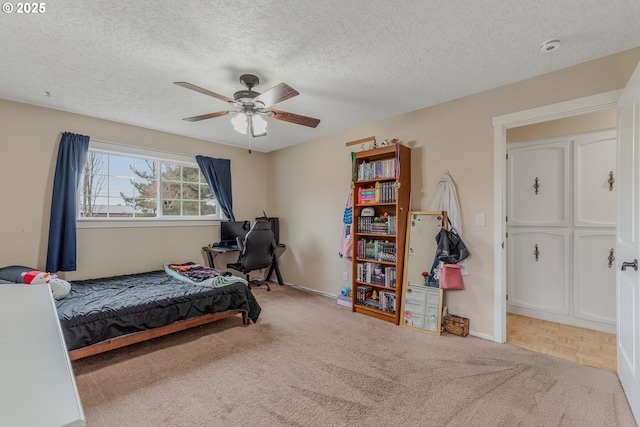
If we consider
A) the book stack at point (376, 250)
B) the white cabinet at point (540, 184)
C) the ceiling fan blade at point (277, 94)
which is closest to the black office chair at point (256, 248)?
the book stack at point (376, 250)

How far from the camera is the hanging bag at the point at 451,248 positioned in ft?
9.45

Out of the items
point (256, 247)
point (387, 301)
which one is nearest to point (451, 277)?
point (387, 301)

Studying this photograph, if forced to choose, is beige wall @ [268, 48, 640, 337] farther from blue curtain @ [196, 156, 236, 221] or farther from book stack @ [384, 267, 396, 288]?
blue curtain @ [196, 156, 236, 221]

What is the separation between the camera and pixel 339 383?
2.08m

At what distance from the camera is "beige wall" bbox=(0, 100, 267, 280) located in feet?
10.0

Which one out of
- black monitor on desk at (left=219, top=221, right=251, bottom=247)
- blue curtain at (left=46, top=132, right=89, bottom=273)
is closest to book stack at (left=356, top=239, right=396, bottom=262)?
black monitor on desk at (left=219, top=221, right=251, bottom=247)

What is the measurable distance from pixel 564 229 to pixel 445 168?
60.0 inches

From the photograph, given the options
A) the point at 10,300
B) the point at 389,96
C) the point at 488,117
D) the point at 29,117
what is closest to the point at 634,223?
the point at 488,117

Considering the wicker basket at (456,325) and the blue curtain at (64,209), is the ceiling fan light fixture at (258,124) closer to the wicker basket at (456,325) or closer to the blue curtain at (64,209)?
the blue curtain at (64,209)

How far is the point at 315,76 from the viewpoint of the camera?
2.57 metres

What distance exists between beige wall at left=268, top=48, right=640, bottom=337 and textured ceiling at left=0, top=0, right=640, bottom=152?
0.52 ft

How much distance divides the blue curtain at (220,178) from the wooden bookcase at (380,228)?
224cm

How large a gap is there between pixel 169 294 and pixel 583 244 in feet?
14.2

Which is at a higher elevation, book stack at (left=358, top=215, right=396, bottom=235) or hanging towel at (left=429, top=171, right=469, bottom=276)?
hanging towel at (left=429, top=171, right=469, bottom=276)
